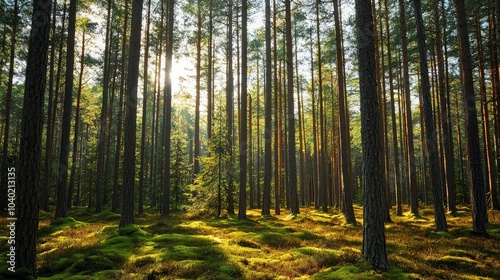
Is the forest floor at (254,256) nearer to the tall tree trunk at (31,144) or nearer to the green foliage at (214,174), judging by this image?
the tall tree trunk at (31,144)

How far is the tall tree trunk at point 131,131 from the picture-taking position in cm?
1127

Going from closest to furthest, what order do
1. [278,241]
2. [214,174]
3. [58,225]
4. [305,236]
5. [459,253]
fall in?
[459,253]
[278,241]
[305,236]
[58,225]
[214,174]

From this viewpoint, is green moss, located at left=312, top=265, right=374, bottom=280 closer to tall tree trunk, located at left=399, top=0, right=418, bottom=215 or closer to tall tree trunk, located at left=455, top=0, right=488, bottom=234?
tall tree trunk, located at left=455, top=0, right=488, bottom=234

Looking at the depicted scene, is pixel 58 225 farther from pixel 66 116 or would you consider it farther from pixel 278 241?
pixel 278 241

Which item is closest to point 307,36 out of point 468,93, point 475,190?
point 468,93

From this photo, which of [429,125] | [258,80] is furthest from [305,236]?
[258,80]

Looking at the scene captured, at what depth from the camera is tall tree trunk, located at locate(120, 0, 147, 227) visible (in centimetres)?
1127

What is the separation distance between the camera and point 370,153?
268 inches

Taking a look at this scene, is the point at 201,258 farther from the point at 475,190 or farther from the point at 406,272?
the point at 475,190

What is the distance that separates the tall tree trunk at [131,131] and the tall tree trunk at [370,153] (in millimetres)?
8603

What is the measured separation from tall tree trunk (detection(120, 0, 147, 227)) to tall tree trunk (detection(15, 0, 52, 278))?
5.45 m

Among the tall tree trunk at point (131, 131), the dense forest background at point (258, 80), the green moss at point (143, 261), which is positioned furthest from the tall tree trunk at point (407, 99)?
the green moss at point (143, 261)

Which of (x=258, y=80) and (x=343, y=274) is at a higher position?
(x=258, y=80)

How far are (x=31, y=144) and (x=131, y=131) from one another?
5981 mm
